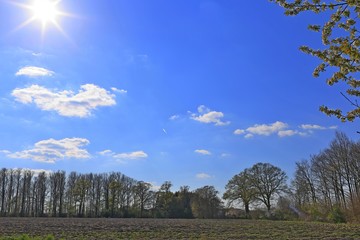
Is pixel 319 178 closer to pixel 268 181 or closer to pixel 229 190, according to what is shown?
pixel 268 181

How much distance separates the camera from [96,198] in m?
85.8

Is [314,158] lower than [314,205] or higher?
higher

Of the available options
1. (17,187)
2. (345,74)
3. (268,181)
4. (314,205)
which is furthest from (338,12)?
(17,187)

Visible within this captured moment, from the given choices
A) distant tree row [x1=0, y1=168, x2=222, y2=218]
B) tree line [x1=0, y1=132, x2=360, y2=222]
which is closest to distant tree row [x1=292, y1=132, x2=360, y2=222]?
tree line [x1=0, y1=132, x2=360, y2=222]

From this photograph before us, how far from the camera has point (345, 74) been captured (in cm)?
499

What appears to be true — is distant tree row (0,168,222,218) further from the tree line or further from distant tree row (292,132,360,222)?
distant tree row (292,132,360,222)

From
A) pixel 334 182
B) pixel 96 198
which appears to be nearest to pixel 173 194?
pixel 96 198

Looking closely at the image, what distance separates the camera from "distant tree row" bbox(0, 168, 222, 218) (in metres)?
78.4

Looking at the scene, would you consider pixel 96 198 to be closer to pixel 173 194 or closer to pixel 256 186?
pixel 173 194

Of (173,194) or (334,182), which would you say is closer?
(334,182)

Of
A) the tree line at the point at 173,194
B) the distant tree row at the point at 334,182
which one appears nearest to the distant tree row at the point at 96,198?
the tree line at the point at 173,194

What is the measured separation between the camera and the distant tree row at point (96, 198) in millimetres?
78438

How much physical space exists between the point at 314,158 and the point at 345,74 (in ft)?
199

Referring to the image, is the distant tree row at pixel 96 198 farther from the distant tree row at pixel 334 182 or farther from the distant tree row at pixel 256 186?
the distant tree row at pixel 334 182
